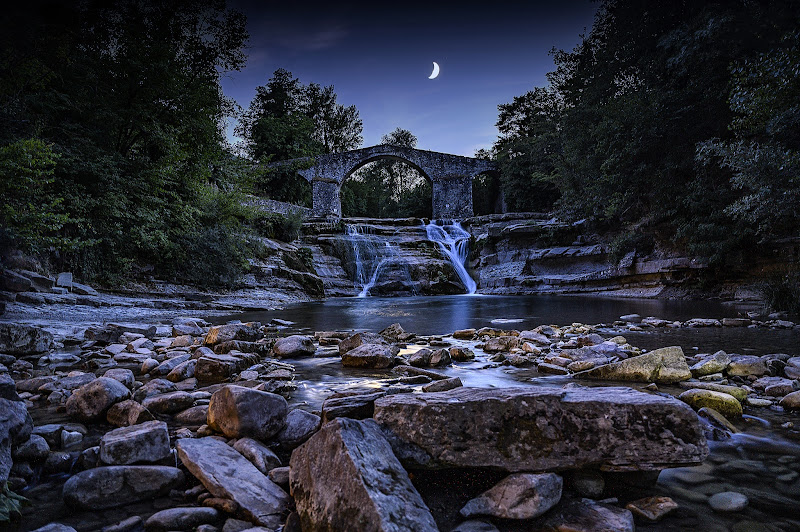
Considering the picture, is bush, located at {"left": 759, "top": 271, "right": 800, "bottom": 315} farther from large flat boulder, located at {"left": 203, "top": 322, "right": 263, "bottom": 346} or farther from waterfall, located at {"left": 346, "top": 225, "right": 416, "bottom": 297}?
waterfall, located at {"left": 346, "top": 225, "right": 416, "bottom": 297}

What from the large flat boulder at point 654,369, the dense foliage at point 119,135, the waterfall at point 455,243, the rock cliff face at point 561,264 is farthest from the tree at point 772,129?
the dense foliage at point 119,135

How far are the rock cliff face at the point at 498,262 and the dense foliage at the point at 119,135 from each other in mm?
6258

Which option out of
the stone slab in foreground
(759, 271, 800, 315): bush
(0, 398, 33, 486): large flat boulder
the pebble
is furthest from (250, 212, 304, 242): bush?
the pebble

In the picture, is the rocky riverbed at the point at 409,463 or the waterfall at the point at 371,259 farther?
the waterfall at the point at 371,259

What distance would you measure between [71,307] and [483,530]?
8510 mm

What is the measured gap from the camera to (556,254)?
1870 cm

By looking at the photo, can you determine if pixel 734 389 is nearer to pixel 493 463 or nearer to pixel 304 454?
pixel 493 463

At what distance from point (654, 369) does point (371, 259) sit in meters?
16.2

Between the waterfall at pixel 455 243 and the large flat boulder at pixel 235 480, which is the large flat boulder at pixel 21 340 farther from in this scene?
the waterfall at pixel 455 243

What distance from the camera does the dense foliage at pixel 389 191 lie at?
3719 cm

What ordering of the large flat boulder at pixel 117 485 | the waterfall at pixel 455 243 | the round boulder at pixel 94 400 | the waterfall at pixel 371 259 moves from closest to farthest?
the large flat boulder at pixel 117 485, the round boulder at pixel 94 400, the waterfall at pixel 371 259, the waterfall at pixel 455 243

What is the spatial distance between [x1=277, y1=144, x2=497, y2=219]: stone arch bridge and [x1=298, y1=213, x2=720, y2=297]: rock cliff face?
8810 millimetres

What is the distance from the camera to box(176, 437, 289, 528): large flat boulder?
4.57ft

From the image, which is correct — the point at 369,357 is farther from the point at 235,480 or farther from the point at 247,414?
the point at 235,480
